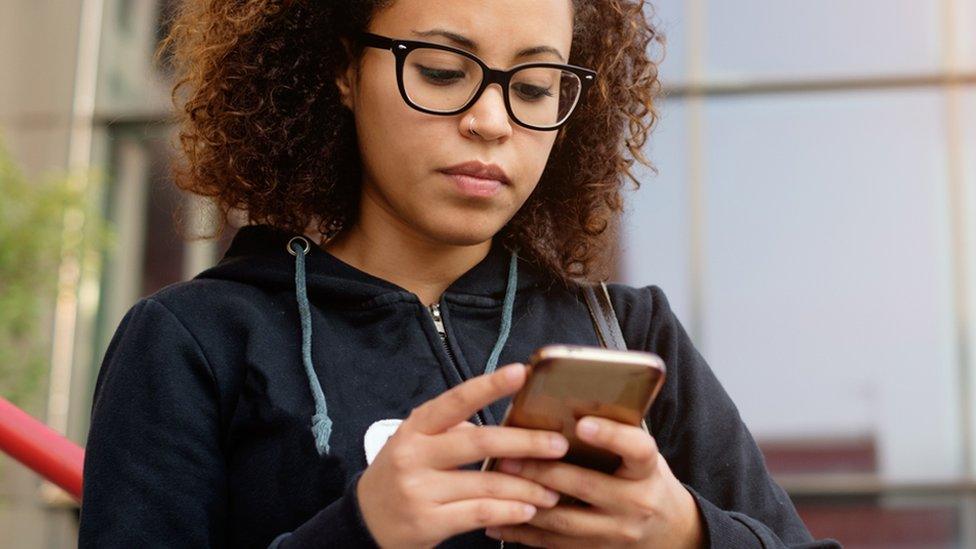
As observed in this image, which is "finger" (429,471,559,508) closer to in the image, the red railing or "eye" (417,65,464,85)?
"eye" (417,65,464,85)

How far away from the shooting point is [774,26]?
6.27 m

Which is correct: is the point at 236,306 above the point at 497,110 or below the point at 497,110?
below

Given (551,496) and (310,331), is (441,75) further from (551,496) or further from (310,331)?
(551,496)

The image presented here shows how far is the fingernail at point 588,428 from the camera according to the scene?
99 centimetres

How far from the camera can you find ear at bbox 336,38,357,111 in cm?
149

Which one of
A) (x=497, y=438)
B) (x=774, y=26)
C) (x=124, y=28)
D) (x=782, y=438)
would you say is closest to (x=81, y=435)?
(x=124, y=28)

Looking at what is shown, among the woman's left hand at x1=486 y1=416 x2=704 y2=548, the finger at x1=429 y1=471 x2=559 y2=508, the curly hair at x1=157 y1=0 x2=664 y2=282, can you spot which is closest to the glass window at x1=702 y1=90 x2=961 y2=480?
the curly hair at x1=157 y1=0 x2=664 y2=282

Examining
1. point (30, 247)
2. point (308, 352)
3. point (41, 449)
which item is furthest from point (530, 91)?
point (30, 247)

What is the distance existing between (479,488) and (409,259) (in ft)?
1.60

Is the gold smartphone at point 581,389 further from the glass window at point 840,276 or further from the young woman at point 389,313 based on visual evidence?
the glass window at point 840,276

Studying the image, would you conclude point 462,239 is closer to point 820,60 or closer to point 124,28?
point 820,60

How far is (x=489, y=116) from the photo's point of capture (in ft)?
4.31

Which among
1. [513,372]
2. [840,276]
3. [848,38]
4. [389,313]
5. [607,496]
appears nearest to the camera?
[513,372]

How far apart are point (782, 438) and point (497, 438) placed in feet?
17.0
